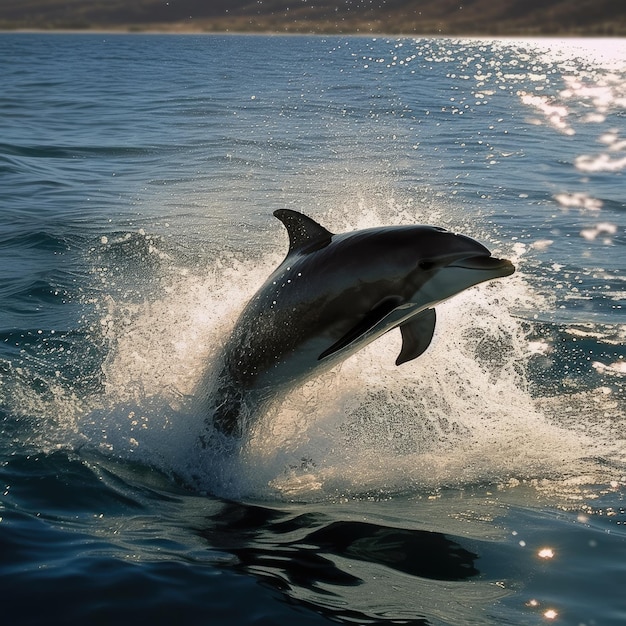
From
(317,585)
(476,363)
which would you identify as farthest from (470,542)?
(476,363)

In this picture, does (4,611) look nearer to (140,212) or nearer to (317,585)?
(317,585)

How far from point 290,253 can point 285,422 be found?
1.75 metres

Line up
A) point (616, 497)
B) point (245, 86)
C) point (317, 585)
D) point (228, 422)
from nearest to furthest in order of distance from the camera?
1. point (317, 585)
2. point (616, 497)
3. point (228, 422)
4. point (245, 86)

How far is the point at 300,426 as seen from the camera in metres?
8.86

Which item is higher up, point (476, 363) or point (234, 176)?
point (234, 176)

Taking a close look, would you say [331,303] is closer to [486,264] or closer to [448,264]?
[448,264]

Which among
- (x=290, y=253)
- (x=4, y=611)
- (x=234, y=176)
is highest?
(x=234, y=176)

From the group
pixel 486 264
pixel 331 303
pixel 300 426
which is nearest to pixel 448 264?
pixel 486 264

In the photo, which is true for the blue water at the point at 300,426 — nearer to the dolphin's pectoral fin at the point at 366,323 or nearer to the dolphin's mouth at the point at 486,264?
the dolphin's pectoral fin at the point at 366,323

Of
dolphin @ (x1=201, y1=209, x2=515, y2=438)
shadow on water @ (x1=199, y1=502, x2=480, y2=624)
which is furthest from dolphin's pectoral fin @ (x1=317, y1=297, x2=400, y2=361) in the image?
shadow on water @ (x1=199, y1=502, x2=480, y2=624)

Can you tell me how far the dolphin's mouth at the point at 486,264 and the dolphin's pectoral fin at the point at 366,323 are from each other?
0.55m

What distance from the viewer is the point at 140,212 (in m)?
17.5

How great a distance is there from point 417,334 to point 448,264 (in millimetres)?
889

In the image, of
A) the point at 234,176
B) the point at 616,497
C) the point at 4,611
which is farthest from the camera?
the point at 234,176
